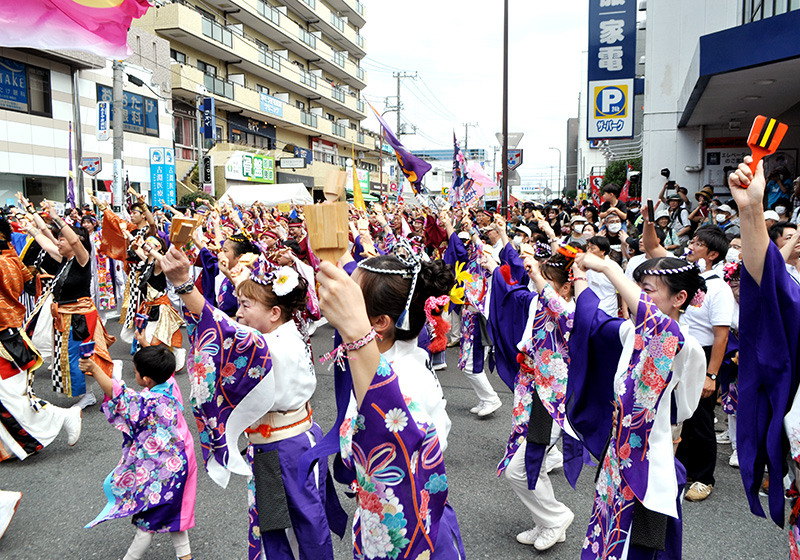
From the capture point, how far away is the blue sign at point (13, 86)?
53.1 ft

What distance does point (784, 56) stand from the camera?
6.80 m

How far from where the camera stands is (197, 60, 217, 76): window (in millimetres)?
27219

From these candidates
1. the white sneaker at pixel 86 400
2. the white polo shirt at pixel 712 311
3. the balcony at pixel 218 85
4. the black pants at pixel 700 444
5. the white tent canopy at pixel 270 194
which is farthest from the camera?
the balcony at pixel 218 85

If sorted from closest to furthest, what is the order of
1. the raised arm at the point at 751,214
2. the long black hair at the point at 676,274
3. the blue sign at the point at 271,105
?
the raised arm at the point at 751,214 → the long black hair at the point at 676,274 → the blue sign at the point at 271,105

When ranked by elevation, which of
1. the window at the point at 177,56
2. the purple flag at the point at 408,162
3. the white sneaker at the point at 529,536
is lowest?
the white sneaker at the point at 529,536

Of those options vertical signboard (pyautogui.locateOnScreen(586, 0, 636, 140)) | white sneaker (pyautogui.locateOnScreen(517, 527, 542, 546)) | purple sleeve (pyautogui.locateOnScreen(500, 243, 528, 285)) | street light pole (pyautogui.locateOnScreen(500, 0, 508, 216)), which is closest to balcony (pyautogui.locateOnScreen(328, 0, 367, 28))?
street light pole (pyautogui.locateOnScreen(500, 0, 508, 216))

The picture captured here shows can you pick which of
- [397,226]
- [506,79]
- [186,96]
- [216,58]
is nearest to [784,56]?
[397,226]

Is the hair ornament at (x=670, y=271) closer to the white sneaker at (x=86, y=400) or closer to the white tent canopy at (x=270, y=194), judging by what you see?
the white sneaker at (x=86, y=400)

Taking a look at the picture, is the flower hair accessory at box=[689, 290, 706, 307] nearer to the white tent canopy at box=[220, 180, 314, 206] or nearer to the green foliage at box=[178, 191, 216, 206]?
the white tent canopy at box=[220, 180, 314, 206]

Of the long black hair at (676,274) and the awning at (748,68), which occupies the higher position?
the awning at (748,68)

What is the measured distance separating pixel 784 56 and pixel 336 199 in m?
7.19

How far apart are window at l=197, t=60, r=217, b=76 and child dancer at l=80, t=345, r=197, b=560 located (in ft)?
87.9

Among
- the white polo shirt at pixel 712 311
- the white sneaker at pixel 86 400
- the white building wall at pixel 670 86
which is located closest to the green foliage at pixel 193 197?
the white building wall at pixel 670 86

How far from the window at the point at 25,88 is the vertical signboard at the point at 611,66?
15.3 metres
